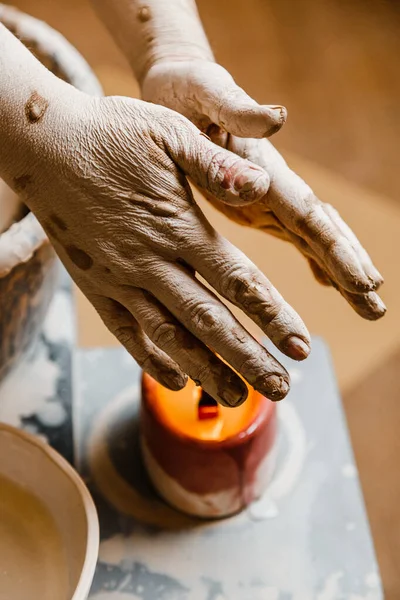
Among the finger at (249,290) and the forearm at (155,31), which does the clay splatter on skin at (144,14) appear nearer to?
the forearm at (155,31)

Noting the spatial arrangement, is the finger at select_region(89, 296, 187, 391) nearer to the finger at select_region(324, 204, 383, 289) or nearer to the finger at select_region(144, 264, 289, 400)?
the finger at select_region(144, 264, 289, 400)

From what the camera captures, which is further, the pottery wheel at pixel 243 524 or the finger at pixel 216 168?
the pottery wheel at pixel 243 524

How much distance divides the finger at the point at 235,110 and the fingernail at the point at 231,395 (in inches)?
7.3

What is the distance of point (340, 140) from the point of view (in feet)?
5.22

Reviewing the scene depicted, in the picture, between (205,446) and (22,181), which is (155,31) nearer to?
(22,181)

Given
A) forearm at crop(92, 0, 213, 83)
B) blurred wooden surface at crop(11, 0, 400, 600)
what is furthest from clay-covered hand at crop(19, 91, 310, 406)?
blurred wooden surface at crop(11, 0, 400, 600)

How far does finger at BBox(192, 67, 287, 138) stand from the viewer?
58cm

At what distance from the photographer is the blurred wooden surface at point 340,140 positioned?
124 centimetres

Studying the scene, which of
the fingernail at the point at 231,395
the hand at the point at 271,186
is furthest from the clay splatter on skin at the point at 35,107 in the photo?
→ the fingernail at the point at 231,395

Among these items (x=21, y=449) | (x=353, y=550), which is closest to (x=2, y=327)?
(x=21, y=449)

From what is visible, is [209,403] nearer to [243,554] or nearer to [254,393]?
[254,393]

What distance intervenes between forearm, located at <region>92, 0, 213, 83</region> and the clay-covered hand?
149 millimetres

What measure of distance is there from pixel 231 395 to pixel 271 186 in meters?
0.17

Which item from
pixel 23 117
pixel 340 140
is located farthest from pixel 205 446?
pixel 340 140
